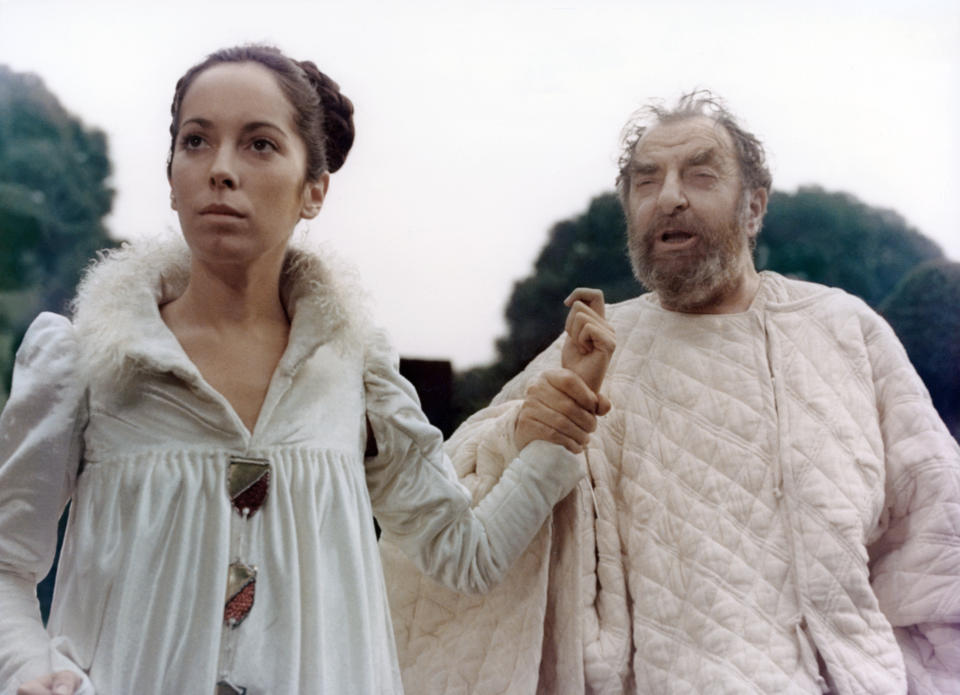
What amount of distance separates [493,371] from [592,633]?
19.3 inches

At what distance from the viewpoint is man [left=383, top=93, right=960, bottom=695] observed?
5.08 ft

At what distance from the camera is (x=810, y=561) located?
1560 mm

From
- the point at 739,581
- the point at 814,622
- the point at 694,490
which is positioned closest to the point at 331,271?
the point at 694,490

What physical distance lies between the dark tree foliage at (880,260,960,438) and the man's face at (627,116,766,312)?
36cm

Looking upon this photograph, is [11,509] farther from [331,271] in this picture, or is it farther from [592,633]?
[592,633]

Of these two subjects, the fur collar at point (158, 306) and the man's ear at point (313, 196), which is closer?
the fur collar at point (158, 306)

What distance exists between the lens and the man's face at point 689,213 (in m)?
1.70

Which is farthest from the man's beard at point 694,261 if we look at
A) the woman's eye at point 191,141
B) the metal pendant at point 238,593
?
the metal pendant at point 238,593

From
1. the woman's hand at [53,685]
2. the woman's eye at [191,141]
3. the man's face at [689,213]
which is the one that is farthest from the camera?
the man's face at [689,213]

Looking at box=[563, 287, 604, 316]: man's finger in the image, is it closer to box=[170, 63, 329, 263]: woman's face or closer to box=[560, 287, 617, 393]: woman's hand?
box=[560, 287, 617, 393]: woman's hand

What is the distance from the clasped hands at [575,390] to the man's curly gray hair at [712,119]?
0.31 m

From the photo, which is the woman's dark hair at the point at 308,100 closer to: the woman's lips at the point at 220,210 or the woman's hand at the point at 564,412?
the woman's lips at the point at 220,210

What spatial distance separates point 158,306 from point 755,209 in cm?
98

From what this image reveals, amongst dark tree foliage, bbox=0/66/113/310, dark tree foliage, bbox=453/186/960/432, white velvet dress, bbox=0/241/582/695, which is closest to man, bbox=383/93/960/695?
dark tree foliage, bbox=453/186/960/432
